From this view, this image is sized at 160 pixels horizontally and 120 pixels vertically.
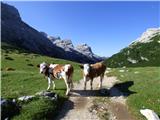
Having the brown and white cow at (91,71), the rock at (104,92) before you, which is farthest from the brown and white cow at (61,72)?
the rock at (104,92)

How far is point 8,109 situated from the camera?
2700 centimetres

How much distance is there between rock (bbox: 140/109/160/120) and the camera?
2639 cm

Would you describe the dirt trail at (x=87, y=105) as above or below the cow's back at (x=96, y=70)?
below

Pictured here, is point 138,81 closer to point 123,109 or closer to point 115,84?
point 115,84

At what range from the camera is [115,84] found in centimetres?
4147

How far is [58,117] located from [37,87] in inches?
468

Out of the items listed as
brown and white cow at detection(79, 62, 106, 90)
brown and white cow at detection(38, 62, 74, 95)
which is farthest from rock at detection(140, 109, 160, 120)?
brown and white cow at detection(79, 62, 106, 90)

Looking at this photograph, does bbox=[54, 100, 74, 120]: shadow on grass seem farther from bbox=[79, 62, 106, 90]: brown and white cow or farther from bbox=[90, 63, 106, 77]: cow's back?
bbox=[90, 63, 106, 77]: cow's back

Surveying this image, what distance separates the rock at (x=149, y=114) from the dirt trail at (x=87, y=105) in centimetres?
127

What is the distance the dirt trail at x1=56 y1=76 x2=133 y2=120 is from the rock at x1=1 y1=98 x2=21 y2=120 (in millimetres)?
3683

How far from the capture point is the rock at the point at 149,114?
26391 mm

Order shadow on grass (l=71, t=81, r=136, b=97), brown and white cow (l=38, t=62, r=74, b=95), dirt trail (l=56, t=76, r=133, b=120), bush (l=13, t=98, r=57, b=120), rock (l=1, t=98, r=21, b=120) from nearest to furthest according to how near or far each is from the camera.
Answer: bush (l=13, t=98, r=57, b=120) < rock (l=1, t=98, r=21, b=120) < dirt trail (l=56, t=76, r=133, b=120) < brown and white cow (l=38, t=62, r=74, b=95) < shadow on grass (l=71, t=81, r=136, b=97)

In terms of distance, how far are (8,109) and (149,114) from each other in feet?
39.3

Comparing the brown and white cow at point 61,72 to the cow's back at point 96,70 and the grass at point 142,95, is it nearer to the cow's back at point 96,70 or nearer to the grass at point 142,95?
the cow's back at point 96,70
